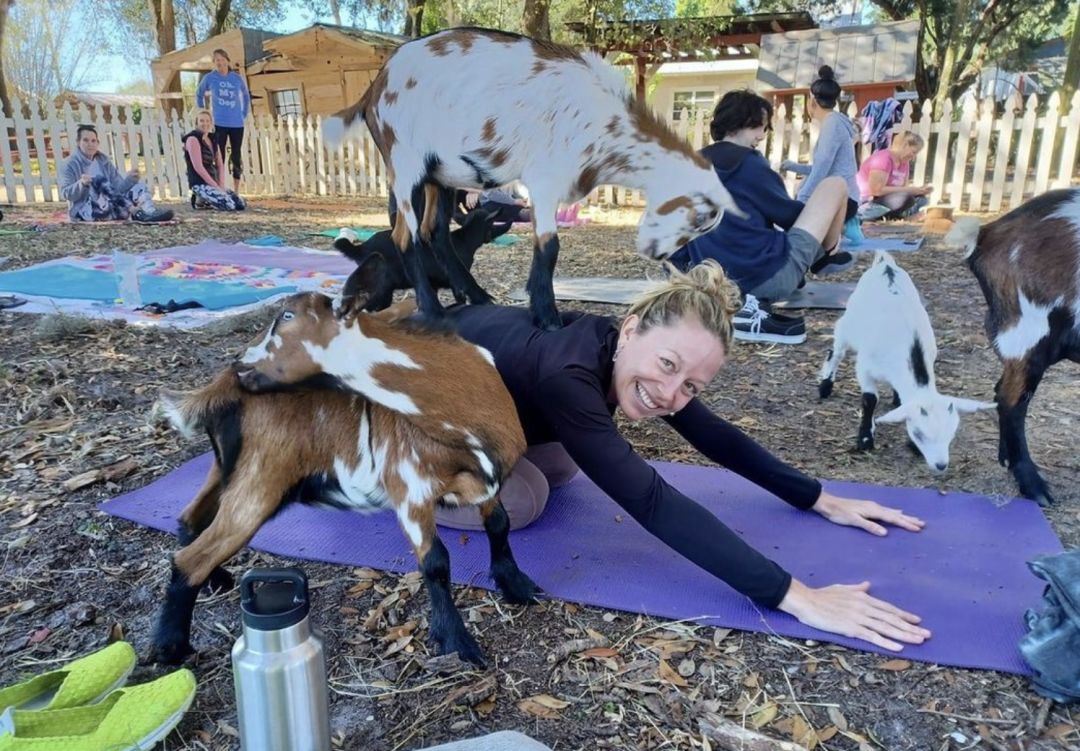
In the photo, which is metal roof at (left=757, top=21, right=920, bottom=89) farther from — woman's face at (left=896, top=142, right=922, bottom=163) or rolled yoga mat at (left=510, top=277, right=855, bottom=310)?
rolled yoga mat at (left=510, top=277, right=855, bottom=310)

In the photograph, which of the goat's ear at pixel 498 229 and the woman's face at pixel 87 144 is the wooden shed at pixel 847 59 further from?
the goat's ear at pixel 498 229

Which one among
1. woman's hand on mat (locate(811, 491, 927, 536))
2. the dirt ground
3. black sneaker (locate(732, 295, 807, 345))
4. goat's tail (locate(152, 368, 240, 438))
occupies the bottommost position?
the dirt ground

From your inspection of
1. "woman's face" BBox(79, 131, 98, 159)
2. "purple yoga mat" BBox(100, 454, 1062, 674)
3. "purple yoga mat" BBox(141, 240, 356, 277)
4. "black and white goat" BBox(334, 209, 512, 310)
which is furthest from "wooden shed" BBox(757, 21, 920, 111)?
"purple yoga mat" BBox(100, 454, 1062, 674)

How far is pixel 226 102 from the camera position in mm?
13016

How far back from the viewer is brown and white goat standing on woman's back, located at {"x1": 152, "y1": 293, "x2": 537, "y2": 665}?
1.91 meters

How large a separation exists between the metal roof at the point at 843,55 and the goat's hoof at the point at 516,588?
57.9 feet

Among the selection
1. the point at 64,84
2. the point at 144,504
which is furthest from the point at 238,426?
the point at 64,84

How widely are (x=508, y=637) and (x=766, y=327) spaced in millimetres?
3785

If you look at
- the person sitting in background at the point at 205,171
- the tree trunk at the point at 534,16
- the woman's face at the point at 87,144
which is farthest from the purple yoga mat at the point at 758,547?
the person sitting in background at the point at 205,171

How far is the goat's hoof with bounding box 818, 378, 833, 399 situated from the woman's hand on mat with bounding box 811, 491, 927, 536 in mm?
1444

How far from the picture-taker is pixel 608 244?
9562 millimetres

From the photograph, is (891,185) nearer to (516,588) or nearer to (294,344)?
(516,588)

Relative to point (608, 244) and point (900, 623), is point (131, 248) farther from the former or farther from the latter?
point (900, 623)

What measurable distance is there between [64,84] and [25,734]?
55.3 metres
